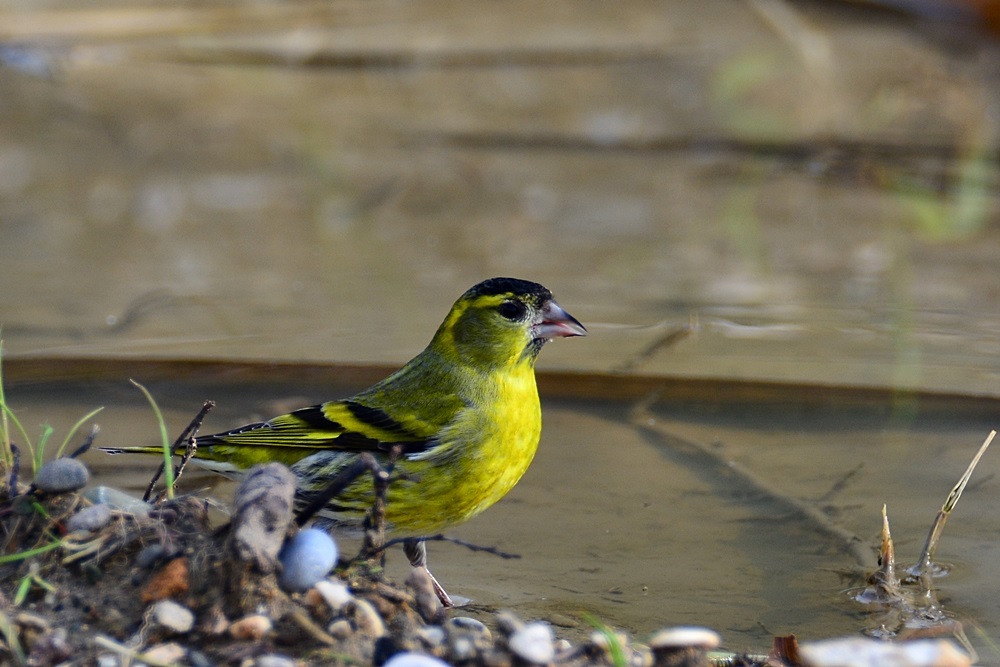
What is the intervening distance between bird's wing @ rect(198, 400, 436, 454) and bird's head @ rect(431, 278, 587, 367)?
315 millimetres

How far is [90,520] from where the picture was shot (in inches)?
106

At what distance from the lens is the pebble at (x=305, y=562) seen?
2545mm

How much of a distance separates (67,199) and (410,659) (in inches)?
235

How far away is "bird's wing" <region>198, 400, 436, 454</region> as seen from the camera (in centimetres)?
353

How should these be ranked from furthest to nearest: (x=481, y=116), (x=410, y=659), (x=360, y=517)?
(x=481, y=116), (x=360, y=517), (x=410, y=659)

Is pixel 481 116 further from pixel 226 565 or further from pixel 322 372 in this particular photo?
pixel 226 565

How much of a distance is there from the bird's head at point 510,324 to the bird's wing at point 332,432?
0.31m

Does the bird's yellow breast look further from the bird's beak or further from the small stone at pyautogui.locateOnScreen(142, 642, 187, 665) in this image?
the small stone at pyautogui.locateOnScreen(142, 642, 187, 665)

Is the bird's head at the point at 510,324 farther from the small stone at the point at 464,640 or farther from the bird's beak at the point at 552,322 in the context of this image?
the small stone at the point at 464,640

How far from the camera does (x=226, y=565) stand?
2.54m

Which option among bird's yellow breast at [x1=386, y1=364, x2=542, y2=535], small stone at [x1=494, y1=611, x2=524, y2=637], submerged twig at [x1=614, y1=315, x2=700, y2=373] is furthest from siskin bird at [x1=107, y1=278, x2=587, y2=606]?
submerged twig at [x1=614, y1=315, x2=700, y2=373]

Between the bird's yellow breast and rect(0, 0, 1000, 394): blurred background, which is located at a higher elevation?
rect(0, 0, 1000, 394): blurred background

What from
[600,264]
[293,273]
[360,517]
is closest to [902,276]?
[600,264]

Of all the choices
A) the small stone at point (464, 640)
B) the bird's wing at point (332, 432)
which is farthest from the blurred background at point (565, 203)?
the small stone at point (464, 640)
